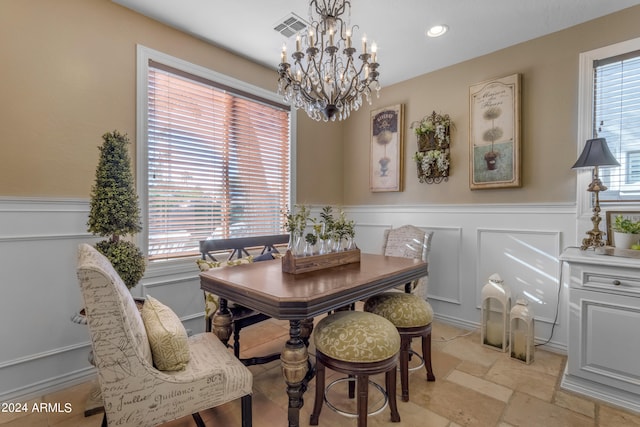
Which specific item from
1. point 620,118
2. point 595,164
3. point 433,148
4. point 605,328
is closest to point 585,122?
point 620,118

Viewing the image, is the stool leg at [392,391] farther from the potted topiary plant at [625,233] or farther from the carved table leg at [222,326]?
the potted topiary plant at [625,233]

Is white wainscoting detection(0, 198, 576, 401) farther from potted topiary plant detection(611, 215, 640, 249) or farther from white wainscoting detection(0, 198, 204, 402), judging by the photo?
potted topiary plant detection(611, 215, 640, 249)

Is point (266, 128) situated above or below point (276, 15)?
below

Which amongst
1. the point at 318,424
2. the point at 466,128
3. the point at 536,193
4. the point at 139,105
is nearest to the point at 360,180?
the point at 466,128

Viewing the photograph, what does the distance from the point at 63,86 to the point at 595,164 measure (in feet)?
12.5

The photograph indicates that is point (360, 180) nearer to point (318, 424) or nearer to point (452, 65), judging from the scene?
point (452, 65)

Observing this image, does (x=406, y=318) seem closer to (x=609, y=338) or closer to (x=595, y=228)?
(x=609, y=338)

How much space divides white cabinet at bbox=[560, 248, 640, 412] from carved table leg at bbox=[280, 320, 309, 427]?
1942mm

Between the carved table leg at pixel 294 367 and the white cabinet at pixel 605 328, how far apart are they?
1.94 m

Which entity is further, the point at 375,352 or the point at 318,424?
the point at 318,424

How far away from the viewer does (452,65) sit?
3.24 m

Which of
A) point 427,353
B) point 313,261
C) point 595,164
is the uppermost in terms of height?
point 595,164

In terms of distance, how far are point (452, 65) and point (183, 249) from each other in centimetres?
336

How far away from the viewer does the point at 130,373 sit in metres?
1.13
